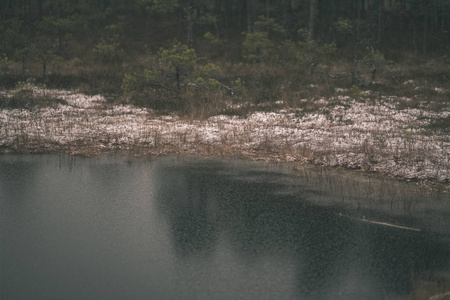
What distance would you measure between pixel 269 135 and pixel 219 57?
67.3ft

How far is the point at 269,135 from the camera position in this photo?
16.2m

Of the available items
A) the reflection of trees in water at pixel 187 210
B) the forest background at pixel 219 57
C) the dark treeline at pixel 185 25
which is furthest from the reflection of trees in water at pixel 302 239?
the dark treeline at pixel 185 25

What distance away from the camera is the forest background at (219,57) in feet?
73.7

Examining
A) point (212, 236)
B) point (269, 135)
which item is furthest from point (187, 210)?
point (269, 135)

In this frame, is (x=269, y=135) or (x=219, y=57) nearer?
(x=269, y=135)

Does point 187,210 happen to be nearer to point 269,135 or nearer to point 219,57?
point 269,135

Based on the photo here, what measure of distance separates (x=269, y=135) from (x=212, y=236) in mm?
8568

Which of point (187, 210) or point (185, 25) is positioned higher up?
point (185, 25)

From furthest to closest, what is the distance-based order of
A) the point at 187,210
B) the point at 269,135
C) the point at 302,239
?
the point at 269,135, the point at 187,210, the point at 302,239

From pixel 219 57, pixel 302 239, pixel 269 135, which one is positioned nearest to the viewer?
pixel 302 239

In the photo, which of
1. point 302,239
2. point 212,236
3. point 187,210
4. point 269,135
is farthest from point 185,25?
point 302,239

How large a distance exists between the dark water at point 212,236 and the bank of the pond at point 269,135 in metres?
1.62

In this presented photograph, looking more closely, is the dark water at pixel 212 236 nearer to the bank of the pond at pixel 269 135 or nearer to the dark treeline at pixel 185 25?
the bank of the pond at pixel 269 135

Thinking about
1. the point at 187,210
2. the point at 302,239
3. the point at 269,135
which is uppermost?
the point at 269,135
